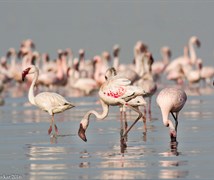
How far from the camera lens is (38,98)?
1617cm

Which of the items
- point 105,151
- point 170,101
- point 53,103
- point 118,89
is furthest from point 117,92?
point 105,151

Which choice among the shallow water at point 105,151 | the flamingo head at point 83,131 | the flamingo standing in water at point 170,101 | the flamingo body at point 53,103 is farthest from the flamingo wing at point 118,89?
the flamingo body at point 53,103

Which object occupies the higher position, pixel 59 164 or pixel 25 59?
pixel 25 59

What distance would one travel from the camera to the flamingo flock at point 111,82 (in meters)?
14.3

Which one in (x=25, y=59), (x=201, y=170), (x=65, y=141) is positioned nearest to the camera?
(x=201, y=170)

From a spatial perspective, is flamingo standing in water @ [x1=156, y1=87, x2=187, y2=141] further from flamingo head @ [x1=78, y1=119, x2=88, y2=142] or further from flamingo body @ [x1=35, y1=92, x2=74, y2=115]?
flamingo body @ [x1=35, y1=92, x2=74, y2=115]

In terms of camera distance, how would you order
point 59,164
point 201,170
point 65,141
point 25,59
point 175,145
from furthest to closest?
point 25,59 < point 65,141 < point 175,145 < point 59,164 < point 201,170

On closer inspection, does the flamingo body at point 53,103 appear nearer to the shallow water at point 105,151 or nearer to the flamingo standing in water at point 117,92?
the shallow water at point 105,151

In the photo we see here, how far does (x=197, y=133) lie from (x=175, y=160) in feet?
11.9

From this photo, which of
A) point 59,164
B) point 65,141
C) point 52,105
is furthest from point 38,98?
point 59,164

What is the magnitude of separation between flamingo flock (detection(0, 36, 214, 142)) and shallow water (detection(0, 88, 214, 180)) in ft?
1.15

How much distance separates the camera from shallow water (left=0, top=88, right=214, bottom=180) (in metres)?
10.0

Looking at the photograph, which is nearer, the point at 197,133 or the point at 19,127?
the point at 197,133

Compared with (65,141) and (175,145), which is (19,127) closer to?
(65,141)
